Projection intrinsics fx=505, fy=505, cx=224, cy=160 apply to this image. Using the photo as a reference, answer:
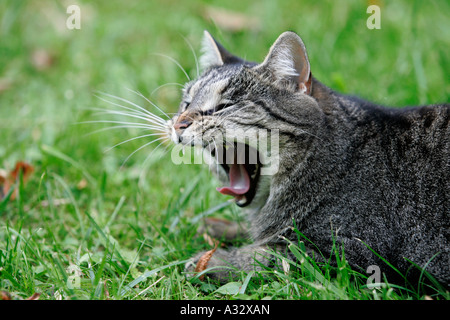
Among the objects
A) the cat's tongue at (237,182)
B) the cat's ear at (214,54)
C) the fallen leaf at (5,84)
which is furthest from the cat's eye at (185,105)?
the fallen leaf at (5,84)

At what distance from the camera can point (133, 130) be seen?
425 cm

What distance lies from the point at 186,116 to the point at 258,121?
1.30 feet

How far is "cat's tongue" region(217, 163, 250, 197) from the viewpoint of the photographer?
2.84 metres

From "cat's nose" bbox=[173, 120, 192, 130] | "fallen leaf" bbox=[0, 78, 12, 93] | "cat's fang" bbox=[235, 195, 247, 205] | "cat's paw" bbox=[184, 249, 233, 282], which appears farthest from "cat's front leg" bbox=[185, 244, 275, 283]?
"fallen leaf" bbox=[0, 78, 12, 93]

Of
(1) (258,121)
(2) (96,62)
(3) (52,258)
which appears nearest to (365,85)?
(1) (258,121)

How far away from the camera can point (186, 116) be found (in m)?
2.71

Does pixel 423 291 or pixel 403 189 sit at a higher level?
pixel 403 189

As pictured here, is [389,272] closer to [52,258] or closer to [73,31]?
[52,258]

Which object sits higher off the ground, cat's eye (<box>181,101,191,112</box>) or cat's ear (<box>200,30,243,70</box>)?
cat's ear (<box>200,30,243,70</box>)

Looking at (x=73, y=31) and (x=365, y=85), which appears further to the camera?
(x=73, y=31)

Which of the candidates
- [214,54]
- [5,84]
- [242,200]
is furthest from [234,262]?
[5,84]

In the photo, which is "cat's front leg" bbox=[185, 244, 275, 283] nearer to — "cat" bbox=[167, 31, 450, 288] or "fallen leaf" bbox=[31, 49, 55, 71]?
"cat" bbox=[167, 31, 450, 288]

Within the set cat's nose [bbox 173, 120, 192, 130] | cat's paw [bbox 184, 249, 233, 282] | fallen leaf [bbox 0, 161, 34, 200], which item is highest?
cat's nose [bbox 173, 120, 192, 130]

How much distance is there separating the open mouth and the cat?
1 centimetres
